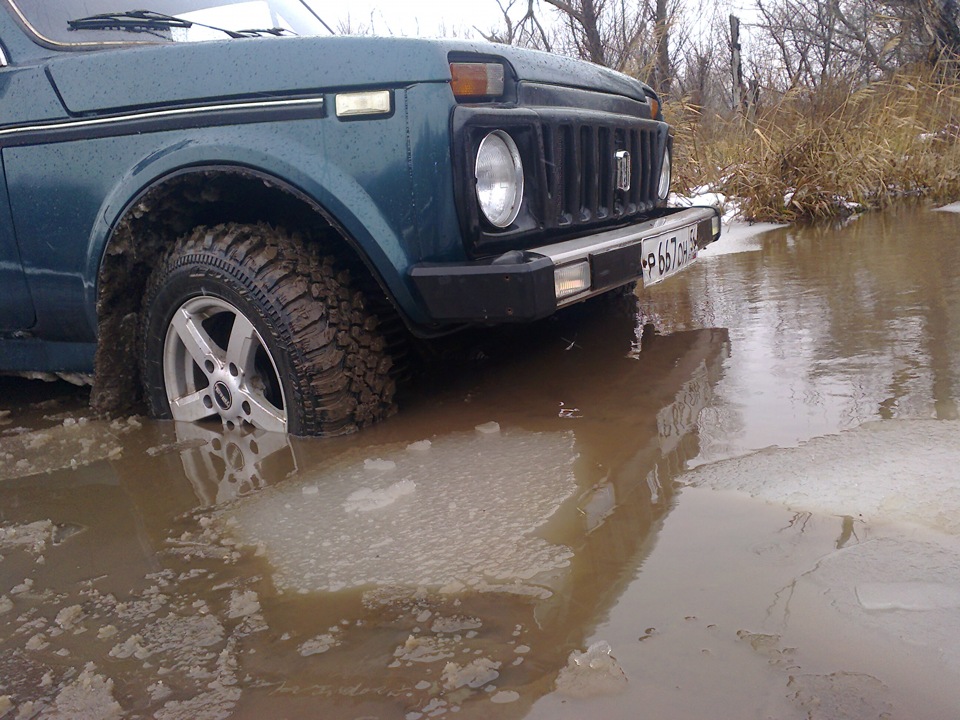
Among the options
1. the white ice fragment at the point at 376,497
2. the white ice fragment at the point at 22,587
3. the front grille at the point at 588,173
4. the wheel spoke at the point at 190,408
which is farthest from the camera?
the wheel spoke at the point at 190,408

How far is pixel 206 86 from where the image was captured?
2.49 metres

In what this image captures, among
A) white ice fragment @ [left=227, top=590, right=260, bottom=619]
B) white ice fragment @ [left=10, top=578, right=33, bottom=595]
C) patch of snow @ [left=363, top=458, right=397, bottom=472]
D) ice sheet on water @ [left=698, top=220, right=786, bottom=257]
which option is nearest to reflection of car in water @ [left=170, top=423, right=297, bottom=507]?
patch of snow @ [left=363, top=458, right=397, bottom=472]

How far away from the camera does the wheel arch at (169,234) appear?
8.29ft

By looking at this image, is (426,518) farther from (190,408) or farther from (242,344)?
(190,408)

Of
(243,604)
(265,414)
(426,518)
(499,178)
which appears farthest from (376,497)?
(499,178)

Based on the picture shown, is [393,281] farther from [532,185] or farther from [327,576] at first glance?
[327,576]

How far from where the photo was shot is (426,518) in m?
1.94

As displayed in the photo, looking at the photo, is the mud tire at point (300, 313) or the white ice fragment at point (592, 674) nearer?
the white ice fragment at point (592, 674)

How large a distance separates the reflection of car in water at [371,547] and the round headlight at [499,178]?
640mm

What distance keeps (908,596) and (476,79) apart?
170cm

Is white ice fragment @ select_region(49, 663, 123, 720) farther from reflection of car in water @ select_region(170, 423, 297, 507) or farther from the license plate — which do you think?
the license plate

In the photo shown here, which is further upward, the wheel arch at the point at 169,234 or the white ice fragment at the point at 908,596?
the wheel arch at the point at 169,234

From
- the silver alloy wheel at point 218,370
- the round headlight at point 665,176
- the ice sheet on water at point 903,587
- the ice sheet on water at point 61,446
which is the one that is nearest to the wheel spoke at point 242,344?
the silver alloy wheel at point 218,370

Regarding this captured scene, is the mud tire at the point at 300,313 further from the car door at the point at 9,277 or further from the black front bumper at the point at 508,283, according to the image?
the car door at the point at 9,277
